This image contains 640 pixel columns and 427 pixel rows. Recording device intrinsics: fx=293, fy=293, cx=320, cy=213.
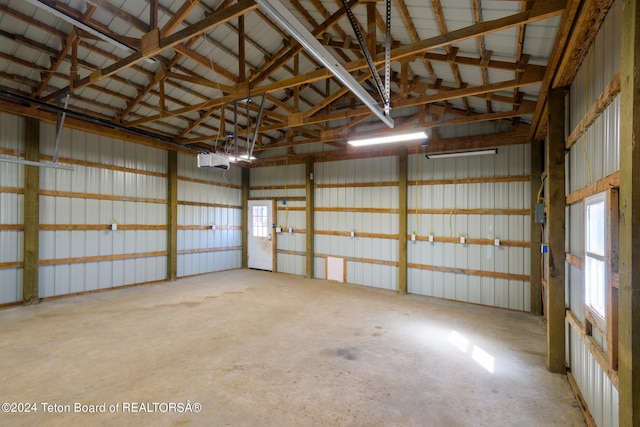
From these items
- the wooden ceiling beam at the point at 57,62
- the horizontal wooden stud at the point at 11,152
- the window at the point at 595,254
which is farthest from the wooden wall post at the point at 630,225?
the horizontal wooden stud at the point at 11,152

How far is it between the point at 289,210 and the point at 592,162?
24.1ft

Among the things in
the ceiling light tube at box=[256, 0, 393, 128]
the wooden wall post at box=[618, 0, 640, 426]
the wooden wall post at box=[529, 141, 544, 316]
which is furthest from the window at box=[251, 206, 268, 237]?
the wooden wall post at box=[618, 0, 640, 426]

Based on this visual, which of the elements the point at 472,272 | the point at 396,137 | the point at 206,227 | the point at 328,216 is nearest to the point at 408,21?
the point at 396,137

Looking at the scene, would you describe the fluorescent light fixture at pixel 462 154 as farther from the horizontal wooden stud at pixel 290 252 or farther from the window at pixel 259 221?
the window at pixel 259 221

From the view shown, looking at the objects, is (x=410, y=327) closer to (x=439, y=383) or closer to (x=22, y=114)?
(x=439, y=383)

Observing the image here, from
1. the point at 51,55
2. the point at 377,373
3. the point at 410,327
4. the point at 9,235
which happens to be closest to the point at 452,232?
the point at 410,327

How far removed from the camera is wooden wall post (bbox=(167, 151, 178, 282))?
7.82 metres

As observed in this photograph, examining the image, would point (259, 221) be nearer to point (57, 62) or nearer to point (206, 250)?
point (206, 250)

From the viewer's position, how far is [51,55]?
4.80 m

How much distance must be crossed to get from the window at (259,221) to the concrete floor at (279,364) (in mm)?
3848

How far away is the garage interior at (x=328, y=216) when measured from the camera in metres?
2.56

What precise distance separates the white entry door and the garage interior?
0.28ft

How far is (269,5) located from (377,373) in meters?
3.65

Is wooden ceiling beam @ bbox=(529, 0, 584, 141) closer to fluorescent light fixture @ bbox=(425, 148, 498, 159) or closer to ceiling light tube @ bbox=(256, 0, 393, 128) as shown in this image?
fluorescent light fixture @ bbox=(425, 148, 498, 159)
